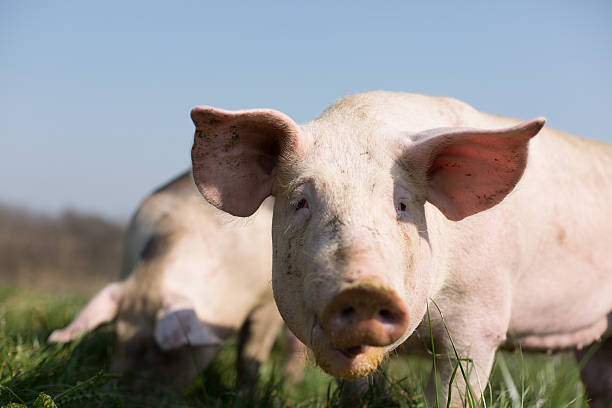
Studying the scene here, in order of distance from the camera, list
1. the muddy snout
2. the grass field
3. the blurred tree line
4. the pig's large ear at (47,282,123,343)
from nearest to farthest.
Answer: the muddy snout
the grass field
the pig's large ear at (47,282,123,343)
the blurred tree line

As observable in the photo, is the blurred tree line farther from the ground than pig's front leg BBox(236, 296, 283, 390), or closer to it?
closer to it

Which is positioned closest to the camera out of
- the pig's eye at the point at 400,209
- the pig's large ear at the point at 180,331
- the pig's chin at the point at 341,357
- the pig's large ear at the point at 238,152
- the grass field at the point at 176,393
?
the pig's chin at the point at 341,357

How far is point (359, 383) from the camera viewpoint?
338 cm

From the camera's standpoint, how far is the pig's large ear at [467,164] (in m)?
2.53

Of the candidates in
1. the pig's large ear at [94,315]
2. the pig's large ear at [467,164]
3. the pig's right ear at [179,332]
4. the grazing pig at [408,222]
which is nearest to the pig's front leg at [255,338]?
the pig's large ear at [94,315]

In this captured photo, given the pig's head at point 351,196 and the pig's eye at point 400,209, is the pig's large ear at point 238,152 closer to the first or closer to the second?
the pig's head at point 351,196

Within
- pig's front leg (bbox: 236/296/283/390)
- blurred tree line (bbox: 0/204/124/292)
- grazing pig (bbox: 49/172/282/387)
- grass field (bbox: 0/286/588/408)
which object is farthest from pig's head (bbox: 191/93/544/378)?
blurred tree line (bbox: 0/204/124/292)

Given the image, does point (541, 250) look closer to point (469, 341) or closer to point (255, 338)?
point (469, 341)

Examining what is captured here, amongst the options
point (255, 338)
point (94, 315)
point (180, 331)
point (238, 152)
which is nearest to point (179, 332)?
point (180, 331)

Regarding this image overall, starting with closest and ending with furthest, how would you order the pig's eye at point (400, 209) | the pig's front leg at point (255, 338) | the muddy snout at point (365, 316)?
the muddy snout at point (365, 316)
the pig's eye at point (400, 209)
the pig's front leg at point (255, 338)

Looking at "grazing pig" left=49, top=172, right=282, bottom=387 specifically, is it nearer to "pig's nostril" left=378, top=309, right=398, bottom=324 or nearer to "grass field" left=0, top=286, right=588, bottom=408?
"grass field" left=0, top=286, right=588, bottom=408

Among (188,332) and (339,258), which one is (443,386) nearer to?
(339,258)

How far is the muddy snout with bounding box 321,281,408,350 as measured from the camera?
1.99 m

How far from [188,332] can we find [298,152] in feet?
6.60
